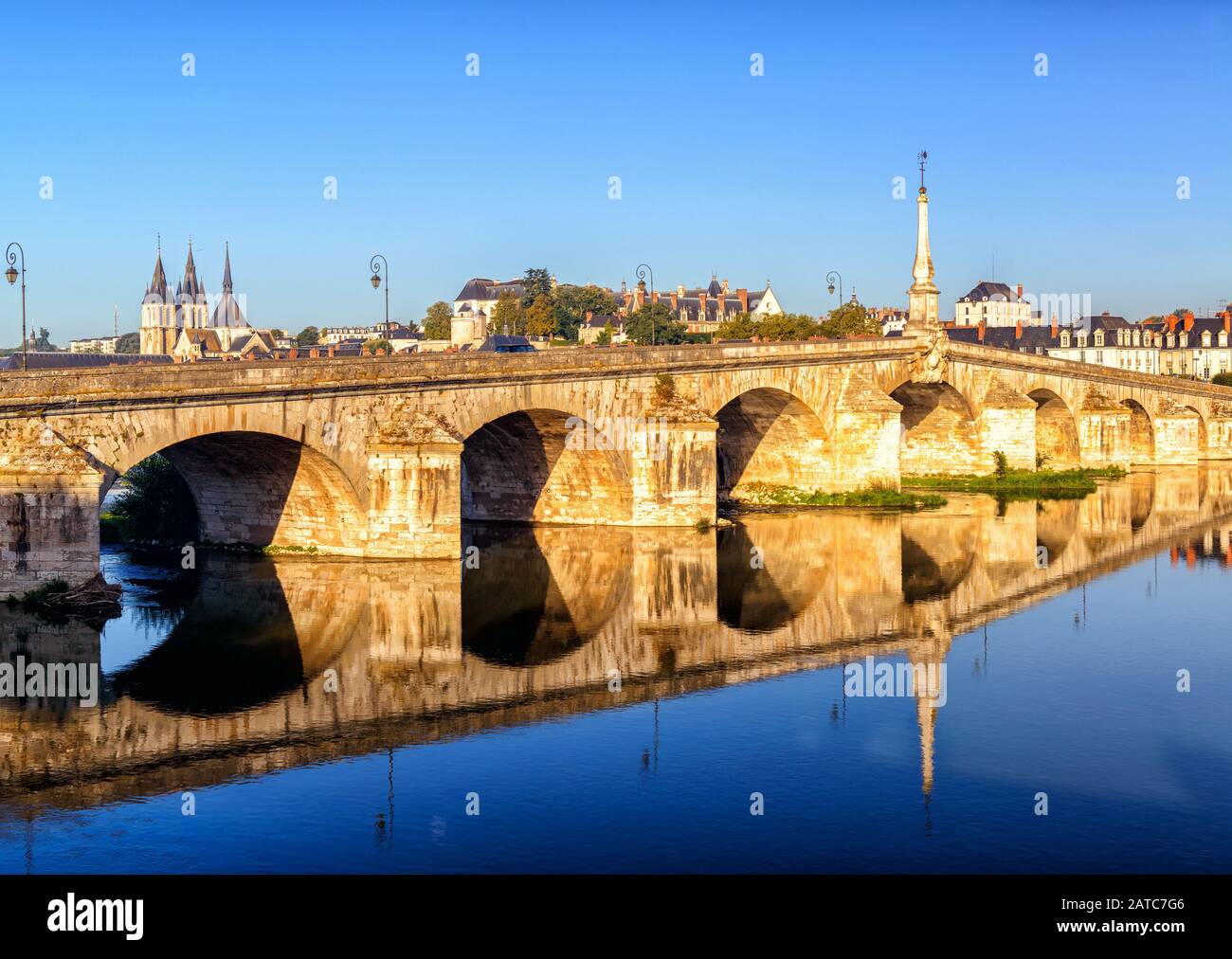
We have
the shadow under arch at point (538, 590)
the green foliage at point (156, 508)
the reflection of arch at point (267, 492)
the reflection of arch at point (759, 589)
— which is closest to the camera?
the shadow under arch at point (538, 590)

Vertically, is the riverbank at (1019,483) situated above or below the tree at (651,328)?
below

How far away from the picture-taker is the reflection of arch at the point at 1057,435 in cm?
8156

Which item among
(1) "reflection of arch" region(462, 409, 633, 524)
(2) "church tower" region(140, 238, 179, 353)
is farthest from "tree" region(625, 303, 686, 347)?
(1) "reflection of arch" region(462, 409, 633, 524)

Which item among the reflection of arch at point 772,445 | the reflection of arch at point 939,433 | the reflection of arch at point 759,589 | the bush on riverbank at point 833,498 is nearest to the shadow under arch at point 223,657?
the reflection of arch at point 759,589

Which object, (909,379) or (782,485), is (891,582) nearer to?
(782,485)

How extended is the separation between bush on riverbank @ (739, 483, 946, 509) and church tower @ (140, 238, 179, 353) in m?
84.3

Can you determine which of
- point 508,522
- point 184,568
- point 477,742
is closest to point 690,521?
point 508,522

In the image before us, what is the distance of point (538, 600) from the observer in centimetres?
3909

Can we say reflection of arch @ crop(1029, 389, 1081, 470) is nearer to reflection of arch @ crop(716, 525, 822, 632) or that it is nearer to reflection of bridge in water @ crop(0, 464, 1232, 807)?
reflection of bridge in water @ crop(0, 464, 1232, 807)

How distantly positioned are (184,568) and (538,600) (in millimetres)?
10716

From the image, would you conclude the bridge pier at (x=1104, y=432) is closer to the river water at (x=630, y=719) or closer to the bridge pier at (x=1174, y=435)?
the bridge pier at (x=1174, y=435)

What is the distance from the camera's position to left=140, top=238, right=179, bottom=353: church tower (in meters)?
141

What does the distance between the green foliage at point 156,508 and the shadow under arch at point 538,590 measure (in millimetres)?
8816

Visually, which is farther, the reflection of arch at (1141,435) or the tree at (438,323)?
the tree at (438,323)
